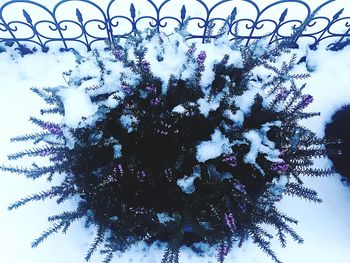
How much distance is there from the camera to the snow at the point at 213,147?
1.58 meters

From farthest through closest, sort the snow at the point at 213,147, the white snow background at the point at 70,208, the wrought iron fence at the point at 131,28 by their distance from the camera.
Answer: the wrought iron fence at the point at 131,28 → the white snow background at the point at 70,208 → the snow at the point at 213,147

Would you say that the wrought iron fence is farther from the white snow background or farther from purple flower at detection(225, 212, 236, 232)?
purple flower at detection(225, 212, 236, 232)

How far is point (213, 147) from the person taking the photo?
1.60 meters

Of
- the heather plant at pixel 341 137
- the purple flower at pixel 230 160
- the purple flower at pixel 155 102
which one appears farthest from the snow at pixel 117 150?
the heather plant at pixel 341 137

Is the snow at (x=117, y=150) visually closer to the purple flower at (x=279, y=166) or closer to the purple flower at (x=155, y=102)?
the purple flower at (x=155, y=102)

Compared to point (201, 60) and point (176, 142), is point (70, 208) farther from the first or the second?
point (201, 60)

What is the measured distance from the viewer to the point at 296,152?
6.05ft

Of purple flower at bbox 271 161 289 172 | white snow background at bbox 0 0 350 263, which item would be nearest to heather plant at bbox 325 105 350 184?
white snow background at bbox 0 0 350 263

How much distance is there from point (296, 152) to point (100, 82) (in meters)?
1.05

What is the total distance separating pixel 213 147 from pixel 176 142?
0.65 feet

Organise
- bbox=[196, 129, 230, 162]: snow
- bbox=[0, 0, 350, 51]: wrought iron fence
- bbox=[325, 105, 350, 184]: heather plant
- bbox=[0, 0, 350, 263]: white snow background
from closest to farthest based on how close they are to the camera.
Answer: bbox=[196, 129, 230, 162]: snow
bbox=[0, 0, 350, 263]: white snow background
bbox=[325, 105, 350, 184]: heather plant
bbox=[0, 0, 350, 51]: wrought iron fence

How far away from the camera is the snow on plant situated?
1648 mm

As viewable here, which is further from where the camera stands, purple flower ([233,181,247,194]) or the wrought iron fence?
the wrought iron fence

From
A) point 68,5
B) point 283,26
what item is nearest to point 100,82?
point 68,5
